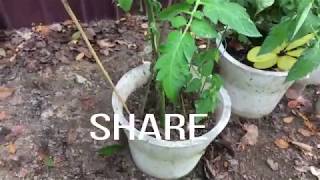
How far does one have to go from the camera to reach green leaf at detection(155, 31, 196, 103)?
85 cm

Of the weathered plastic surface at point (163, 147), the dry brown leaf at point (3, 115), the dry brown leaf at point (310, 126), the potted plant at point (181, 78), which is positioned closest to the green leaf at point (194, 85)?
the potted plant at point (181, 78)

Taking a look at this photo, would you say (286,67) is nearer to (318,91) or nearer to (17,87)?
(318,91)

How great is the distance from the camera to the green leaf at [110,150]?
4.54 feet

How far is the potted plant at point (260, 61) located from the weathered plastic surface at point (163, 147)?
0.15 m

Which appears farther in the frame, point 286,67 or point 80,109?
point 80,109

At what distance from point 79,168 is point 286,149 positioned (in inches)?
26.8

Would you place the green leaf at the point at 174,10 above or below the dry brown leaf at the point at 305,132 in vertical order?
above

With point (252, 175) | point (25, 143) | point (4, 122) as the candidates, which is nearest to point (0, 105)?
point (4, 122)

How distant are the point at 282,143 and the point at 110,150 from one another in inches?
22.6

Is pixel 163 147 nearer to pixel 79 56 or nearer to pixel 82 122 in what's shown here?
pixel 82 122

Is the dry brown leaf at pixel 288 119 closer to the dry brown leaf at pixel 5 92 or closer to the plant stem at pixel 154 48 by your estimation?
the plant stem at pixel 154 48

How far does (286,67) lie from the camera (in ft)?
4.11

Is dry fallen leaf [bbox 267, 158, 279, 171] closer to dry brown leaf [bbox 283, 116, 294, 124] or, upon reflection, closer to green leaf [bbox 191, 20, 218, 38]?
dry brown leaf [bbox 283, 116, 294, 124]

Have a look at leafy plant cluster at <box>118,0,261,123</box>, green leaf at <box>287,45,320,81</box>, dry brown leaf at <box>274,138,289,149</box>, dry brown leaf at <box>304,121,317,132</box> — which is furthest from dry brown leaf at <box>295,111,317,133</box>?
leafy plant cluster at <box>118,0,261,123</box>
